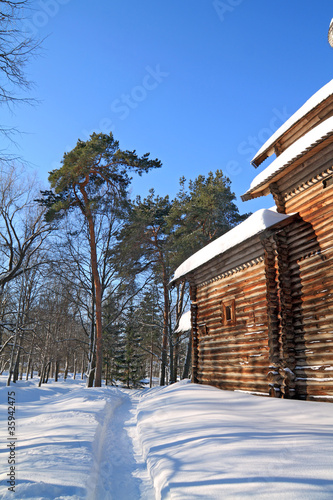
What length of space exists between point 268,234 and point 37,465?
7.43 meters

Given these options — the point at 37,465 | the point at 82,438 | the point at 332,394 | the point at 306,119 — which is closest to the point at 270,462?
the point at 37,465

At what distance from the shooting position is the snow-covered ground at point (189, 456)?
3434 mm

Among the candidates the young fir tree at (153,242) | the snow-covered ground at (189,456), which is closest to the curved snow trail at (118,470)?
the snow-covered ground at (189,456)

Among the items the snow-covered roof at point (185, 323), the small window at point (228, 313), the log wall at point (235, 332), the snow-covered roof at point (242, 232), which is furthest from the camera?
the snow-covered roof at point (185, 323)

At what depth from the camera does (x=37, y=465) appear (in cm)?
430

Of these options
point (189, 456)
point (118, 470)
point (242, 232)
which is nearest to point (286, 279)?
point (242, 232)

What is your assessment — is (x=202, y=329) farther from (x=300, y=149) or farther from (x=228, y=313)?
(x=300, y=149)

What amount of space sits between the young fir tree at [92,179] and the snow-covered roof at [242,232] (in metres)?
8.94

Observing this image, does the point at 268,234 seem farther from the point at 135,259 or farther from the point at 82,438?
the point at 135,259

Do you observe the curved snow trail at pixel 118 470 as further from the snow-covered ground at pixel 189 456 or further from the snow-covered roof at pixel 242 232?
the snow-covered roof at pixel 242 232

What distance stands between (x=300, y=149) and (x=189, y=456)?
24.3 feet

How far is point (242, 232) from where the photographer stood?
9703 mm

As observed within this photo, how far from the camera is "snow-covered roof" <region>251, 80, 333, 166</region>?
971 centimetres

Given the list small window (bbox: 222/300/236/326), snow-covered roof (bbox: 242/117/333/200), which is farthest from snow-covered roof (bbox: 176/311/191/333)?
snow-covered roof (bbox: 242/117/333/200)
